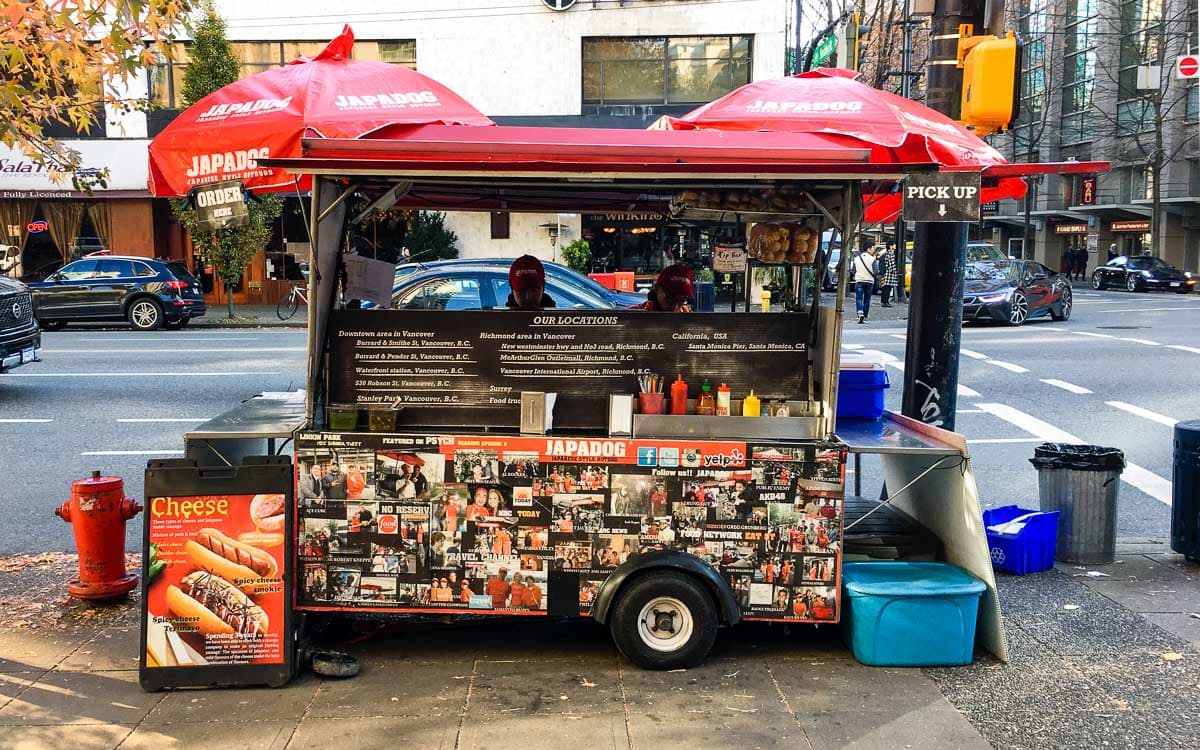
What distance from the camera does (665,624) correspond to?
5.29 m

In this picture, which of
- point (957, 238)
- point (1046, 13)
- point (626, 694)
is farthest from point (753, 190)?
point (1046, 13)

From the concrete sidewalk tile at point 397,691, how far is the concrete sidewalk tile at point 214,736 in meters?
0.21

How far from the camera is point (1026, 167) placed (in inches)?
241

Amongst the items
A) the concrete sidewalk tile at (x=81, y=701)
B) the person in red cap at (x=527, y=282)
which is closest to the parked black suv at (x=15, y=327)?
the person in red cap at (x=527, y=282)

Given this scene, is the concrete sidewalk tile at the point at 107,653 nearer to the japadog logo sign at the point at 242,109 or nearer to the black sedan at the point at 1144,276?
the japadog logo sign at the point at 242,109

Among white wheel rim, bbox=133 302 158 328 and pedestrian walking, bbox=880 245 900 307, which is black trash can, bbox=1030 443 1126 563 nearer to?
white wheel rim, bbox=133 302 158 328

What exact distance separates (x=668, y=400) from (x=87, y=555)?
3.56m

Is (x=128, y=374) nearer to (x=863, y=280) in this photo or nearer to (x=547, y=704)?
(x=547, y=704)

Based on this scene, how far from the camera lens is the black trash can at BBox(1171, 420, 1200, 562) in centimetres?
694

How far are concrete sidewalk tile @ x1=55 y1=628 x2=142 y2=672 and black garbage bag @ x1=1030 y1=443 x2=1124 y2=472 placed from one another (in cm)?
582

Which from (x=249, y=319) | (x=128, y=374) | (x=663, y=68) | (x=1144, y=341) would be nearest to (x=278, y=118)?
(x=128, y=374)

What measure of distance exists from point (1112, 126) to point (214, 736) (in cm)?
5357

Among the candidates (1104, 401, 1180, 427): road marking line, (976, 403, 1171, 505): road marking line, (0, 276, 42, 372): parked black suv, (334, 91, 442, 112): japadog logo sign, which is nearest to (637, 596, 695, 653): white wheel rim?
(334, 91, 442, 112): japadog logo sign

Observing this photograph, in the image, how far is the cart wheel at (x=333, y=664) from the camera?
5129mm
